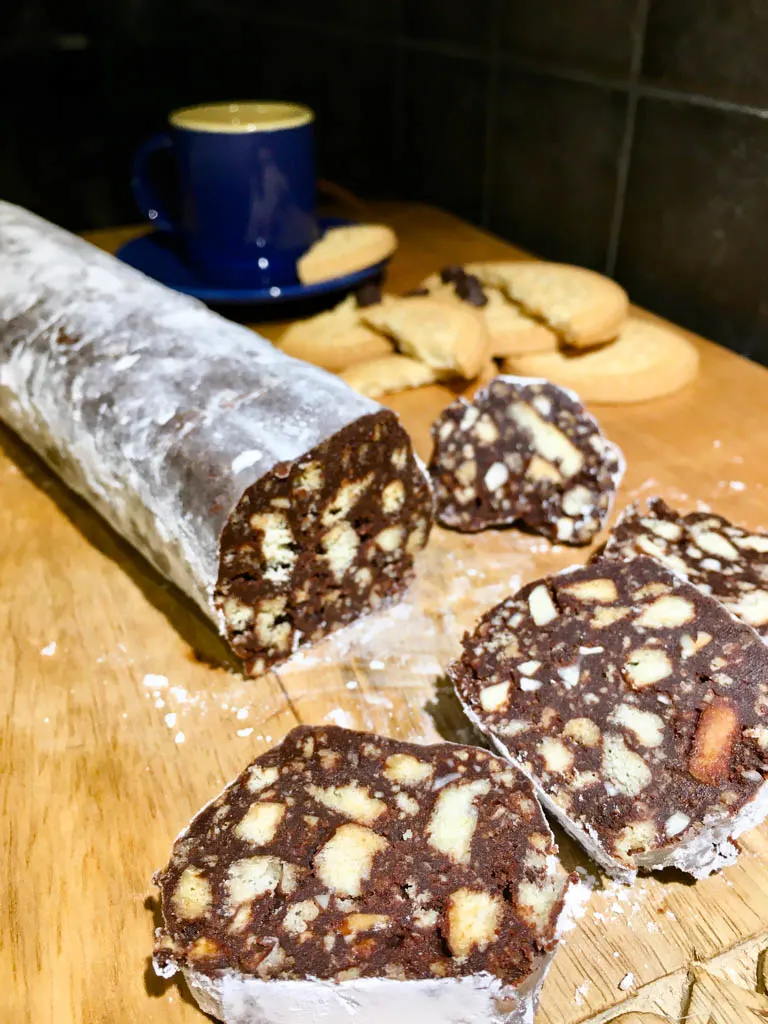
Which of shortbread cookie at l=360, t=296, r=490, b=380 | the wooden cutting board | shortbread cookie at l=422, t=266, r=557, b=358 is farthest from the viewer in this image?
shortbread cookie at l=422, t=266, r=557, b=358

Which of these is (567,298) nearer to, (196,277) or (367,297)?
(367,297)

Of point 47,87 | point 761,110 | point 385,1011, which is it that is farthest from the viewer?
point 47,87

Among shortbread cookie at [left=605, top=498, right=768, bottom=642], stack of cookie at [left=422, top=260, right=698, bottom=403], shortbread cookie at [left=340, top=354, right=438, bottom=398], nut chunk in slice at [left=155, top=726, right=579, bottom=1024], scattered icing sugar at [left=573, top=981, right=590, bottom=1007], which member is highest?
stack of cookie at [left=422, top=260, right=698, bottom=403]

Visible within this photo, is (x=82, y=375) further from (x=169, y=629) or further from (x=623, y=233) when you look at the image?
(x=623, y=233)

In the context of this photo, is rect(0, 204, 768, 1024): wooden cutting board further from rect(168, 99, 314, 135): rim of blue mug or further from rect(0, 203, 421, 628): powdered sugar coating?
rect(168, 99, 314, 135): rim of blue mug

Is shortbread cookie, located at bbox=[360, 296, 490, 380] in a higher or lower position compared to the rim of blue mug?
lower

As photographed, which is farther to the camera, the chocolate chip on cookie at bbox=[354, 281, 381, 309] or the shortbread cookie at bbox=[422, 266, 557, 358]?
the chocolate chip on cookie at bbox=[354, 281, 381, 309]

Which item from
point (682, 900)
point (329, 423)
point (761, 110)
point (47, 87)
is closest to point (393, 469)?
point (329, 423)

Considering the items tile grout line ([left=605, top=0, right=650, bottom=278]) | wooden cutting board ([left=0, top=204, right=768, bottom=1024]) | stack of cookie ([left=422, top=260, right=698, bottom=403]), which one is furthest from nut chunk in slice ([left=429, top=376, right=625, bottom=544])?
tile grout line ([left=605, top=0, right=650, bottom=278])
